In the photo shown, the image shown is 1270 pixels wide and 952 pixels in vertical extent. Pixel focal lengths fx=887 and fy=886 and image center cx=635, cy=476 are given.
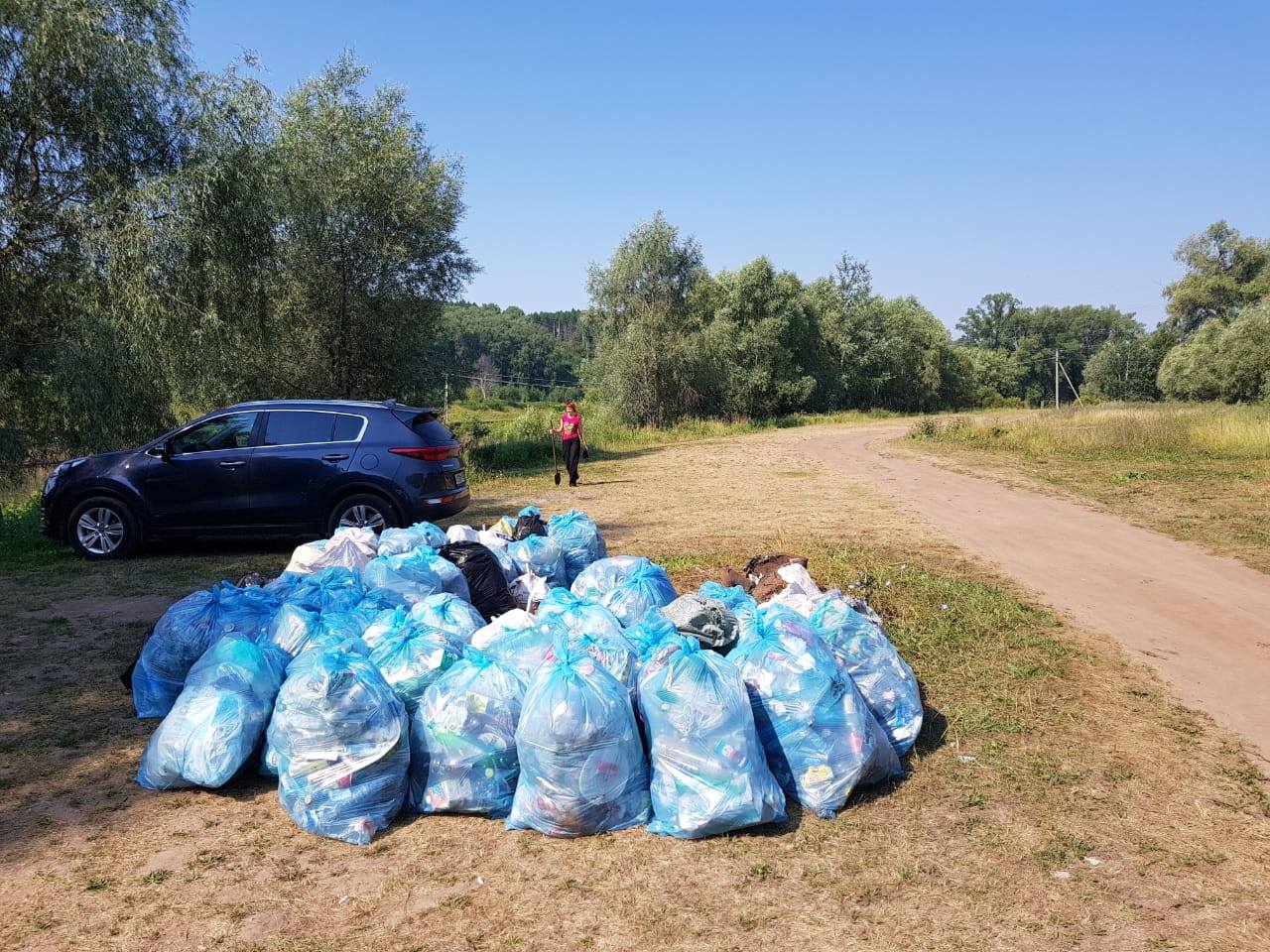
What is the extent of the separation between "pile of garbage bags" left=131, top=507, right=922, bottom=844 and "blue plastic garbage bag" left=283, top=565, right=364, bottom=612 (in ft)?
0.80

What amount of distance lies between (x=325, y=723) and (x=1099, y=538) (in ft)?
33.0

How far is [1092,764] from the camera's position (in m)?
4.67

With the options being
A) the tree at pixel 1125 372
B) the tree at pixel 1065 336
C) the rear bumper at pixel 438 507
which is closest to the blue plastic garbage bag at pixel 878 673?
the rear bumper at pixel 438 507

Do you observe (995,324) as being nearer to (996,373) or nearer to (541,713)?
(996,373)

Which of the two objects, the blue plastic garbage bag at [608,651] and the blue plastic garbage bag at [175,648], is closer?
the blue plastic garbage bag at [608,651]

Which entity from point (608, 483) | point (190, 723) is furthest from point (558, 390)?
point (190, 723)

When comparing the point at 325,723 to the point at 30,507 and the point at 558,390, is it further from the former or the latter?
the point at 558,390

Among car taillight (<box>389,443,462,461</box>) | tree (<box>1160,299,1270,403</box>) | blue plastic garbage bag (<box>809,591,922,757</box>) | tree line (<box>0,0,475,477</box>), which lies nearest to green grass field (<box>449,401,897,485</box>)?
tree line (<box>0,0,475,477</box>)

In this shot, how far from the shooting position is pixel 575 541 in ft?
25.1

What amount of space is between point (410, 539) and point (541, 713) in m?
3.33

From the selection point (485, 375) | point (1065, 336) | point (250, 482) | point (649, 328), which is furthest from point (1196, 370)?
point (1065, 336)

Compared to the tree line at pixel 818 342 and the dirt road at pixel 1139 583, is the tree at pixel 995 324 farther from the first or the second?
the dirt road at pixel 1139 583

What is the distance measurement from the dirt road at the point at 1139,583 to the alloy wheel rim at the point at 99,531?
9470 mm

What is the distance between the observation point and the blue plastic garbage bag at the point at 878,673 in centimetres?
482
